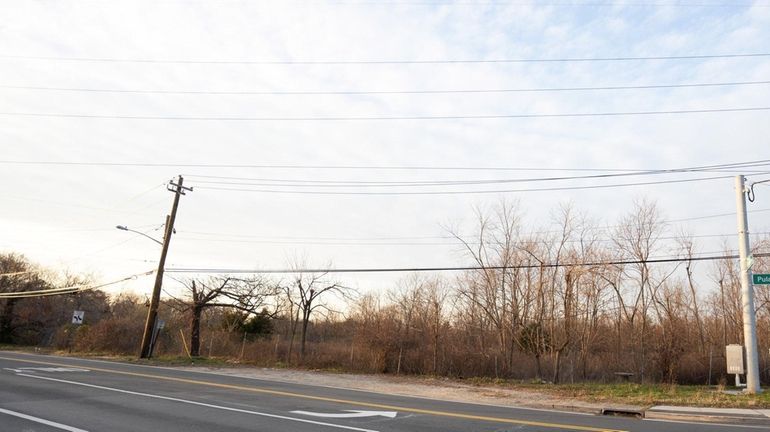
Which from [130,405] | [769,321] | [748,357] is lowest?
[130,405]

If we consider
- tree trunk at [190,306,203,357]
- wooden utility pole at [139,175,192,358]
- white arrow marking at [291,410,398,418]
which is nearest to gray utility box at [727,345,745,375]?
white arrow marking at [291,410,398,418]

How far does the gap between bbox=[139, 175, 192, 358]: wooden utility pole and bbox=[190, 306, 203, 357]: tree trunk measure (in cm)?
534

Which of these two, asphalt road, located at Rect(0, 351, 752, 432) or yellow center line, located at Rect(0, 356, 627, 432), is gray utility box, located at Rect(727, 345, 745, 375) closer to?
asphalt road, located at Rect(0, 351, 752, 432)

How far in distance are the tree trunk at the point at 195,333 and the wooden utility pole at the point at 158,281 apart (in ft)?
17.5

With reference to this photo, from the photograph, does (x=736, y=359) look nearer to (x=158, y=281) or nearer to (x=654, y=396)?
(x=654, y=396)

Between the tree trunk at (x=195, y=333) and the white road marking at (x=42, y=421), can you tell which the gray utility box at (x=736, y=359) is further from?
the tree trunk at (x=195, y=333)

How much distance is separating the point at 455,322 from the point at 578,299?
7.18 m

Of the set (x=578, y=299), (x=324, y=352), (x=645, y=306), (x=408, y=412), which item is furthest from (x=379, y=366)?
(x=645, y=306)

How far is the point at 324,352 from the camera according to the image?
2884cm

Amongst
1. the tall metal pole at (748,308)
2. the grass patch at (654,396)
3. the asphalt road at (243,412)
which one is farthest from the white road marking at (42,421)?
the tall metal pole at (748,308)

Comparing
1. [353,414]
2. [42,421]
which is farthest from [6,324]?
[353,414]

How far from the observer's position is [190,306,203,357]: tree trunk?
35.8m

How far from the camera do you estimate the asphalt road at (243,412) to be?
Result: 9578 millimetres

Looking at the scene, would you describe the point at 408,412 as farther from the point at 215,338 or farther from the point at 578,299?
the point at 215,338
